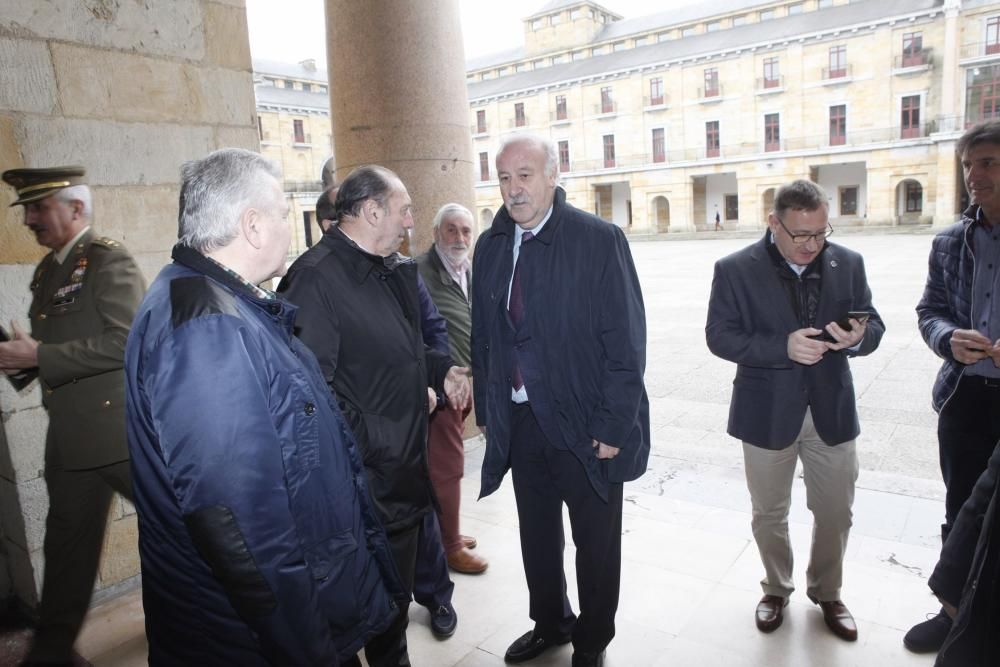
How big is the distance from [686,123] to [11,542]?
41483 mm

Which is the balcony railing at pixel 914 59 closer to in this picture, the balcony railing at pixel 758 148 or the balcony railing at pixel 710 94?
the balcony railing at pixel 758 148

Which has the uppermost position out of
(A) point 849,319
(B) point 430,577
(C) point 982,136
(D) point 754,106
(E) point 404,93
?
(D) point 754,106

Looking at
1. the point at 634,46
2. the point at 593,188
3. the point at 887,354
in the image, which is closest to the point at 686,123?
the point at 593,188

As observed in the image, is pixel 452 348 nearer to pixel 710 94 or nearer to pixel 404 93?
pixel 404 93

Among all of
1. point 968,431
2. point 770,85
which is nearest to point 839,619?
point 968,431

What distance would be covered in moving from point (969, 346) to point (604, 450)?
1.47 m

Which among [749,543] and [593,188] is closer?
[749,543]

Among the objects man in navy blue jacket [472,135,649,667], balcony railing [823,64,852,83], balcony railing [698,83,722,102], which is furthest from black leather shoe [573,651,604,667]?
balcony railing [698,83,722,102]

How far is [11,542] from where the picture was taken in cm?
320

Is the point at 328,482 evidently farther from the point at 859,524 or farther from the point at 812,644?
A: the point at 859,524

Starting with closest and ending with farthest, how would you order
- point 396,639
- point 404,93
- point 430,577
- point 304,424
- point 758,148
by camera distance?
point 304,424
point 396,639
point 430,577
point 404,93
point 758,148

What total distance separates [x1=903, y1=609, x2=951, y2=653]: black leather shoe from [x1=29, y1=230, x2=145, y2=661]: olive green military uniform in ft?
10.5

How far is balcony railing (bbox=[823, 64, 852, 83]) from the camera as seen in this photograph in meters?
35.7

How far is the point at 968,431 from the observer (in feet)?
8.85
